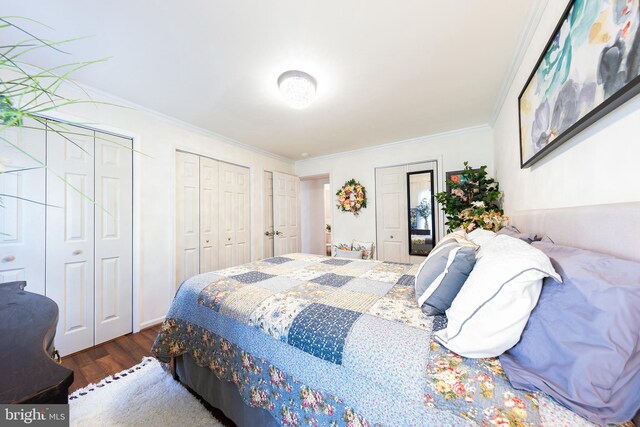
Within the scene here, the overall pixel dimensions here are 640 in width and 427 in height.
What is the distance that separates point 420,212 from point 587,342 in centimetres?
317

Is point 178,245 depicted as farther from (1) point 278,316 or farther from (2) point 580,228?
(2) point 580,228

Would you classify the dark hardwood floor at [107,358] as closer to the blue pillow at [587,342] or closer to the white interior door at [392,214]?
the blue pillow at [587,342]

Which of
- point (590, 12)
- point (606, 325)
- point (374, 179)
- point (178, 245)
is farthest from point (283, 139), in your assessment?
point (606, 325)

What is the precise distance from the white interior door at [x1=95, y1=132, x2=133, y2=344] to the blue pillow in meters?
3.14

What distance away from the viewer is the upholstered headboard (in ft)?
2.49

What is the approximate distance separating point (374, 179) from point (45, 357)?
3864 millimetres

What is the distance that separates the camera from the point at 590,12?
98cm

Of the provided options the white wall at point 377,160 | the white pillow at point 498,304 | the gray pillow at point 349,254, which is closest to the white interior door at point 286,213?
the white wall at point 377,160

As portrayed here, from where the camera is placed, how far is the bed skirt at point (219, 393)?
1295 mm

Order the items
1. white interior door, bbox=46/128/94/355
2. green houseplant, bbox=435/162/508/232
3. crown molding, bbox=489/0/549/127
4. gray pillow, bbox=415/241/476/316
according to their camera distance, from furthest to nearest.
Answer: green houseplant, bbox=435/162/508/232
white interior door, bbox=46/128/94/355
crown molding, bbox=489/0/549/127
gray pillow, bbox=415/241/476/316

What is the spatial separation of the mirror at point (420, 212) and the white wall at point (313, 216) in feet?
7.75

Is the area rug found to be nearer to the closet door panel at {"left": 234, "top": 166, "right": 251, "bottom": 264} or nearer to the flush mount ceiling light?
the closet door panel at {"left": 234, "top": 166, "right": 251, "bottom": 264}

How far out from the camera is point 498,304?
0.84m

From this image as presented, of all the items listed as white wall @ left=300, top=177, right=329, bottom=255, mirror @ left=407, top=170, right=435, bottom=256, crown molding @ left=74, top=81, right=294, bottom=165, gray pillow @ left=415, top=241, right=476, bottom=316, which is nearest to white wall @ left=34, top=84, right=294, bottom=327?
crown molding @ left=74, top=81, right=294, bottom=165
